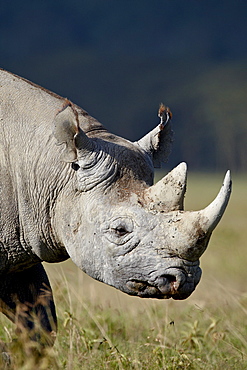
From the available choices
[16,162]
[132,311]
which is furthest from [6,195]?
[132,311]

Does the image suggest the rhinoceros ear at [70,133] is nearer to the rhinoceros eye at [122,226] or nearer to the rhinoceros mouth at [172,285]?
the rhinoceros eye at [122,226]

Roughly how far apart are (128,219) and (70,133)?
81 centimetres

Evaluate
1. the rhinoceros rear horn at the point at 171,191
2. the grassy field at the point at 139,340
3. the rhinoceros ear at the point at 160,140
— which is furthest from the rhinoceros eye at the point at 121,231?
the rhinoceros ear at the point at 160,140

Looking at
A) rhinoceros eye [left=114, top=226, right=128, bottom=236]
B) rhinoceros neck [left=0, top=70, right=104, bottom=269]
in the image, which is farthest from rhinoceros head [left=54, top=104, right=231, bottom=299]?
rhinoceros neck [left=0, top=70, right=104, bottom=269]

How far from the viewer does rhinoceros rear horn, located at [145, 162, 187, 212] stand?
623cm

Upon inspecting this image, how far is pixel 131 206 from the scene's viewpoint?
6.30m

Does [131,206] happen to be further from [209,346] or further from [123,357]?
[209,346]

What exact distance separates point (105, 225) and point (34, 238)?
68 cm

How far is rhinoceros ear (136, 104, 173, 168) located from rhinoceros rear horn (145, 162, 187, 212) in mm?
958

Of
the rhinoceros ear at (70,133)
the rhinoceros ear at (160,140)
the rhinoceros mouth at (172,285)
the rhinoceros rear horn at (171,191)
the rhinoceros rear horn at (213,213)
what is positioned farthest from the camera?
the rhinoceros ear at (160,140)

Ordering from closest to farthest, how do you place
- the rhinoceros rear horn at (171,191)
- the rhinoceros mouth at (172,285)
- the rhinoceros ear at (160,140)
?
the rhinoceros mouth at (172,285), the rhinoceros rear horn at (171,191), the rhinoceros ear at (160,140)

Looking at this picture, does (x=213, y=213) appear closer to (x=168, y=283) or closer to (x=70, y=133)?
(x=168, y=283)

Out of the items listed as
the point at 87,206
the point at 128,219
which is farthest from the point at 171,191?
the point at 87,206

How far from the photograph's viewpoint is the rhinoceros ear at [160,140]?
7.20 meters
